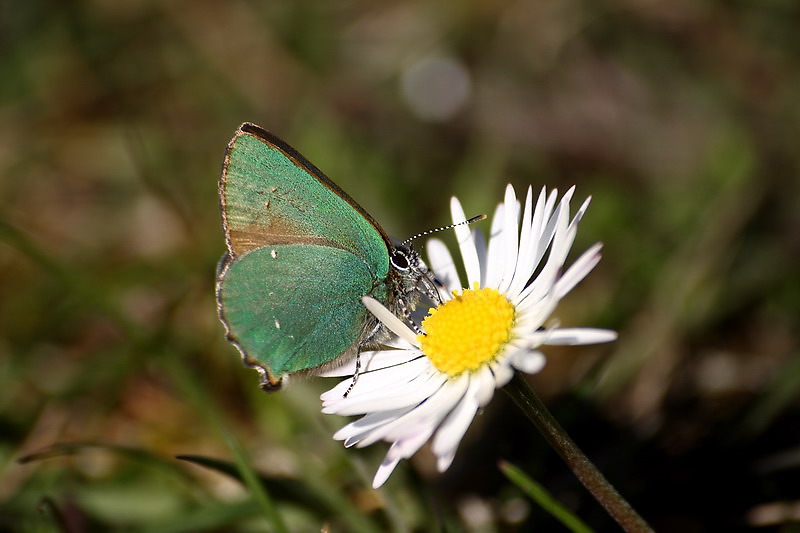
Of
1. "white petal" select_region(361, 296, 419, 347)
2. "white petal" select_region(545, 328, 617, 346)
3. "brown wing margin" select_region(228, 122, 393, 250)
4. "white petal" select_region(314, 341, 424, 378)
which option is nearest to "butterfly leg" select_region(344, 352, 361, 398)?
"white petal" select_region(314, 341, 424, 378)

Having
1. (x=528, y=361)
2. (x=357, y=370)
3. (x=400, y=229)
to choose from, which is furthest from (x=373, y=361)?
(x=400, y=229)

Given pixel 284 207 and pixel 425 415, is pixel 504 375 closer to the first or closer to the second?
pixel 425 415

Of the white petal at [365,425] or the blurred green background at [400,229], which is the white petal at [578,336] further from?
the blurred green background at [400,229]

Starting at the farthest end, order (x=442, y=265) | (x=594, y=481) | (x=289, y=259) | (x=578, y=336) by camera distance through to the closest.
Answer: (x=442, y=265), (x=289, y=259), (x=594, y=481), (x=578, y=336)

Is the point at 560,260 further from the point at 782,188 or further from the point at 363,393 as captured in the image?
the point at 782,188

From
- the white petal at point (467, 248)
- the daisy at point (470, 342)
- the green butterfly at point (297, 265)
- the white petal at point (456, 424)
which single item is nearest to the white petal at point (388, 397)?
the daisy at point (470, 342)

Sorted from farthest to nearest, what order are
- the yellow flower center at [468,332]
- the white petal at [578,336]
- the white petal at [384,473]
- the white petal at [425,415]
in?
the yellow flower center at [468,332] < the white petal at [384,473] < the white petal at [425,415] < the white petal at [578,336]
